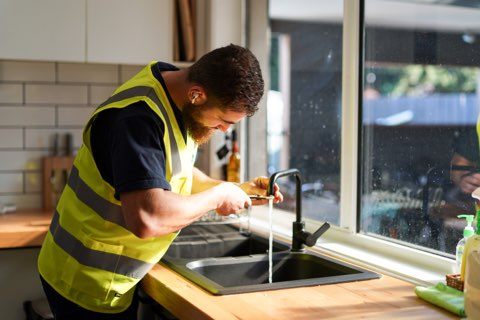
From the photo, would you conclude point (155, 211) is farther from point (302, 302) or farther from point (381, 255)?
point (381, 255)

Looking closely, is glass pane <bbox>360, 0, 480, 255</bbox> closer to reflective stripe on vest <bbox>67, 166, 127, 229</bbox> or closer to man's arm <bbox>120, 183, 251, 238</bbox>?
man's arm <bbox>120, 183, 251, 238</bbox>

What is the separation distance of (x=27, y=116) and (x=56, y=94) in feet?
0.53

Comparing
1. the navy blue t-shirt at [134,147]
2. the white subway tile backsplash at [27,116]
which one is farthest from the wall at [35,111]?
the navy blue t-shirt at [134,147]

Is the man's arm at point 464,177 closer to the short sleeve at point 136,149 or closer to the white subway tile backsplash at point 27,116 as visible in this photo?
the short sleeve at point 136,149

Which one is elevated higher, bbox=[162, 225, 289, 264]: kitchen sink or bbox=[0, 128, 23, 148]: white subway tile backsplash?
bbox=[0, 128, 23, 148]: white subway tile backsplash

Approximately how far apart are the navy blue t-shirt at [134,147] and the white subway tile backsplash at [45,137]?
4.78ft

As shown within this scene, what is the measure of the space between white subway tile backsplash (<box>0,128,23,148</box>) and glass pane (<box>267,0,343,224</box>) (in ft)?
3.68

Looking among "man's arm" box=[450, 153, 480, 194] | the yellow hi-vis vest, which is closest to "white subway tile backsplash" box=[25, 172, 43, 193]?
the yellow hi-vis vest

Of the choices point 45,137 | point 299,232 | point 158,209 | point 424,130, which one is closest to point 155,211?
point 158,209

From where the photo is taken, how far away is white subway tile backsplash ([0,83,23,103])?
2920mm

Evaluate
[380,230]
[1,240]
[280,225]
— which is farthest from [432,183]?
[1,240]

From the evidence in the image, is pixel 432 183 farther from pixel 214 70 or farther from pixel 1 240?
pixel 1 240

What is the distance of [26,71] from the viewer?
2.95 m

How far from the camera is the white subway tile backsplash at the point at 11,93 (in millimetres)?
2920
